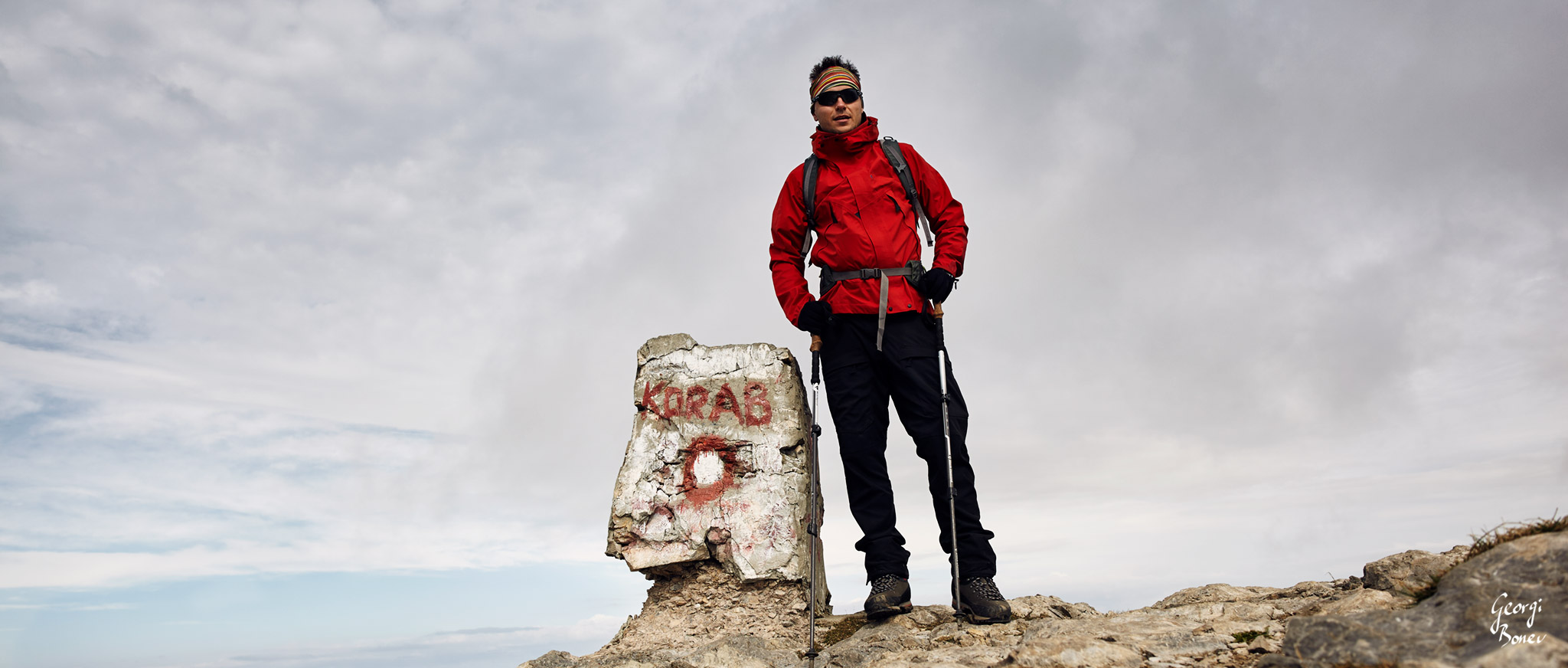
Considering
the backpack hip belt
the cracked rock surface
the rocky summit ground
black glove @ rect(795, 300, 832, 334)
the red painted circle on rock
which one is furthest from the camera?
the red painted circle on rock

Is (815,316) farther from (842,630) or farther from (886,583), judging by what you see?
(842,630)

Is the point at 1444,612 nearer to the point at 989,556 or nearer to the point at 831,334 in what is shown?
the point at 989,556

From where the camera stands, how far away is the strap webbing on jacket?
5.75 metres

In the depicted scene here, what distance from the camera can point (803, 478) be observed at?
6359 mm

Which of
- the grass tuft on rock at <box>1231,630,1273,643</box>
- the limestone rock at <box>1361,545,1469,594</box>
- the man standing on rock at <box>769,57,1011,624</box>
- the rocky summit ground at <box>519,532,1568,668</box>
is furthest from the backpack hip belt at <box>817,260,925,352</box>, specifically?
the limestone rock at <box>1361,545,1469,594</box>

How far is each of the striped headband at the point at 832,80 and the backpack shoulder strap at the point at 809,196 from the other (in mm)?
445

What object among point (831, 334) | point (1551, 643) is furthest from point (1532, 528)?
point (831, 334)

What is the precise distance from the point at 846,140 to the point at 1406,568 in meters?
4.21

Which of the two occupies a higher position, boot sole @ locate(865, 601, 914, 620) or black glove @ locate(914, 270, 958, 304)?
black glove @ locate(914, 270, 958, 304)

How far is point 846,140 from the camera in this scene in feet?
18.7

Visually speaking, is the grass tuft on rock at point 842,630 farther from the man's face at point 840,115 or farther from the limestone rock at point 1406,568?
the man's face at point 840,115

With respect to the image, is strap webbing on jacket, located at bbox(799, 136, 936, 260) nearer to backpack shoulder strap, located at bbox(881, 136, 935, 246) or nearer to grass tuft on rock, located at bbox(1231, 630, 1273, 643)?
backpack shoulder strap, located at bbox(881, 136, 935, 246)

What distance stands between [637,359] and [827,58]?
8.75 ft

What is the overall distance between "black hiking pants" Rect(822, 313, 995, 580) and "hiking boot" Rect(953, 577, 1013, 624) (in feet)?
0.21
